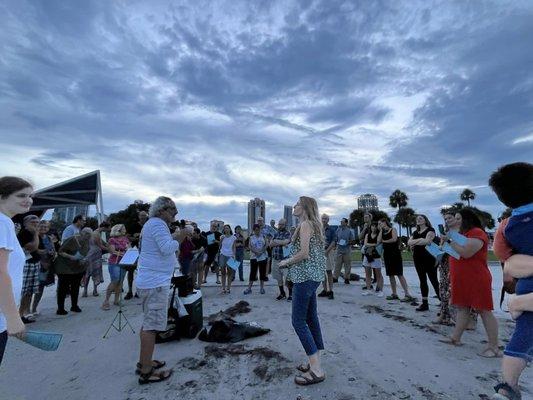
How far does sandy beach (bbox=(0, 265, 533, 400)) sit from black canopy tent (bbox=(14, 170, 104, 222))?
15424 millimetres

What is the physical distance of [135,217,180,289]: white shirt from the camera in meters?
3.68

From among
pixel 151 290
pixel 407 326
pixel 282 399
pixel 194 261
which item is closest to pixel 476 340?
pixel 407 326

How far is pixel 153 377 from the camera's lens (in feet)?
11.8

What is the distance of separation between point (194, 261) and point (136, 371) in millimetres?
5336

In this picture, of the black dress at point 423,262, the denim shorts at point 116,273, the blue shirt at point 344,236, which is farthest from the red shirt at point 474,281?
the denim shorts at point 116,273

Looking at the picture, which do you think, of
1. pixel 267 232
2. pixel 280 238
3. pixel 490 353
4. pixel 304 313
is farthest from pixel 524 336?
pixel 267 232

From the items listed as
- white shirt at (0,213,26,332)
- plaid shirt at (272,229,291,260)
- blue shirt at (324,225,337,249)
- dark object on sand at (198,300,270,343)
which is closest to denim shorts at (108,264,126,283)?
dark object on sand at (198,300,270,343)

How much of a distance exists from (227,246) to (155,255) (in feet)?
18.5

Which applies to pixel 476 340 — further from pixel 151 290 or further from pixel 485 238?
→ pixel 151 290

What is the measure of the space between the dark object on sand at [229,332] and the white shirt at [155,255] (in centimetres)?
141

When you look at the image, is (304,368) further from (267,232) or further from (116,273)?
(267,232)

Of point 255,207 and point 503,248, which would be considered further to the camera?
point 255,207

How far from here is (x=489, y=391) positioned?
3.35m

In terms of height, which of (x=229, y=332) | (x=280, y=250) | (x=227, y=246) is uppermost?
(x=227, y=246)
